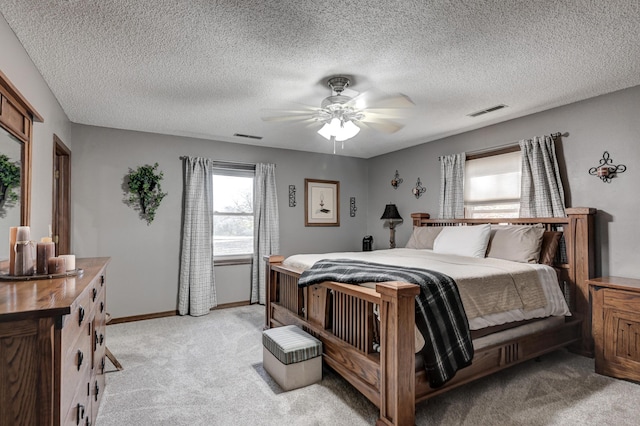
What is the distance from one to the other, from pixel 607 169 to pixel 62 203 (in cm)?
564

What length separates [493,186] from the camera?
13.9ft

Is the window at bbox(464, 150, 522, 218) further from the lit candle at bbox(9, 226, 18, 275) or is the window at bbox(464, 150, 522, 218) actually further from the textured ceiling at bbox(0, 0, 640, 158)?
the lit candle at bbox(9, 226, 18, 275)

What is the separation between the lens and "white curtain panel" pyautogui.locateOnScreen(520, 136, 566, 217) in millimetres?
3533

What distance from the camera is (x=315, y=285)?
2938 millimetres

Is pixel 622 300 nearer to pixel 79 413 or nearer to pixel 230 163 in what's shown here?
pixel 79 413

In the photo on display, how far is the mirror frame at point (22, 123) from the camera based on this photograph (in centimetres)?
198

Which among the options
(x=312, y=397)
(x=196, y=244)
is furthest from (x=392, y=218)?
(x=312, y=397)

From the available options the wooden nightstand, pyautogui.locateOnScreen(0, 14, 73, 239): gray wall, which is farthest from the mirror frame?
the wooden nightstand

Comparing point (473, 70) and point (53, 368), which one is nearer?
point (53, 368)

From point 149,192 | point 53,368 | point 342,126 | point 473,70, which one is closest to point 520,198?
point 473,70

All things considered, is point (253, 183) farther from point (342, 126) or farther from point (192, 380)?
point (192, 380)

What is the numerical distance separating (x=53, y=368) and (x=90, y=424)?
1.03 m

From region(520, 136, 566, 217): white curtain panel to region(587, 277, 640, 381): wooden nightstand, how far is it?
0.92 meters

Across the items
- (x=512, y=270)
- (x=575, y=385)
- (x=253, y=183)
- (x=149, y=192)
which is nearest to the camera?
(x=575, y=385)
